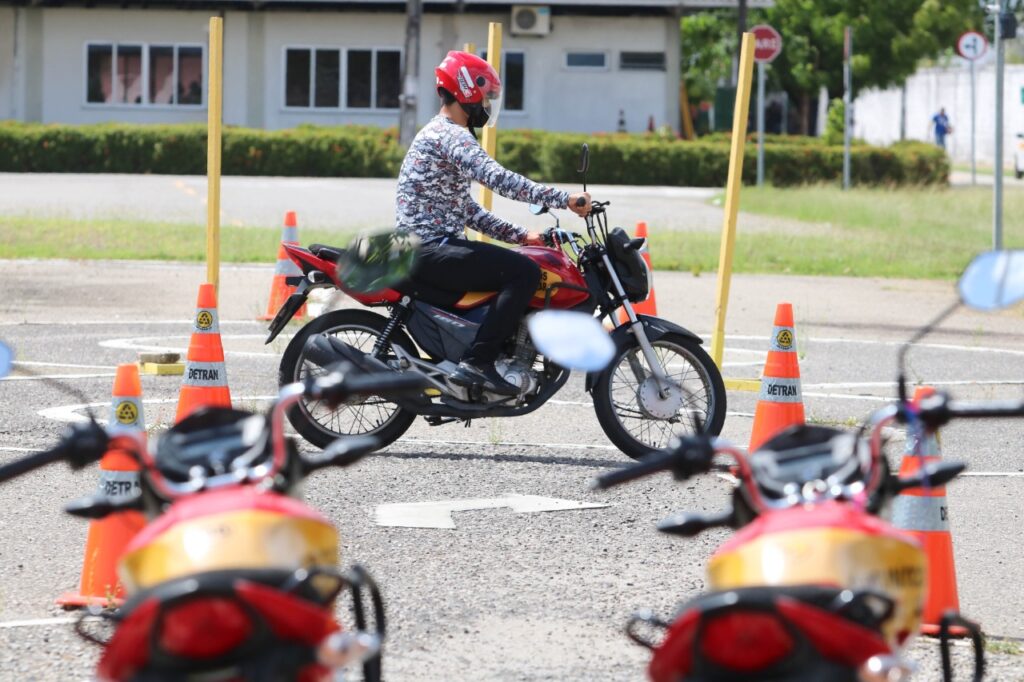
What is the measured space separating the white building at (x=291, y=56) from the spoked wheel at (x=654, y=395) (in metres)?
35.3

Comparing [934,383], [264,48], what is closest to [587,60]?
[264,48]

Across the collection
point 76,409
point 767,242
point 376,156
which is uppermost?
point 376,156

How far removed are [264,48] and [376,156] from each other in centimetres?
859

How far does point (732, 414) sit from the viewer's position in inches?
393

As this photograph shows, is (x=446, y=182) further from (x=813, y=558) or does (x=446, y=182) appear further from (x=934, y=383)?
(x=813, y=558)

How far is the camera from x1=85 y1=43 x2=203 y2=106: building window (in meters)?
43.6

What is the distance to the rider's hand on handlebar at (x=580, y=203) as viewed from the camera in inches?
319

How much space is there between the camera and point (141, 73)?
143 feet

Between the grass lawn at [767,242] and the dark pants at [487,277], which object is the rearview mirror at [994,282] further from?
the grass lawn at [767,242]

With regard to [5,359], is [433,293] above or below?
above

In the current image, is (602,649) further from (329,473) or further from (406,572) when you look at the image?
(329,473)

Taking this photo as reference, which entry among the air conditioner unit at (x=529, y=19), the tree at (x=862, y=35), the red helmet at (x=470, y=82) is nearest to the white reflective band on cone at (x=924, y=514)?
the red helmet at (x=470, y=82)

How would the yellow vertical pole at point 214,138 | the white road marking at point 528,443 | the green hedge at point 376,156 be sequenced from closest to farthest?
the white road marking at point 528,443, the yellow vertical pole at point 214,138, the green hedge at point 376,156

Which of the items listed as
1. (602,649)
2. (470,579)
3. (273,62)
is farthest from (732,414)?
(273,62)
